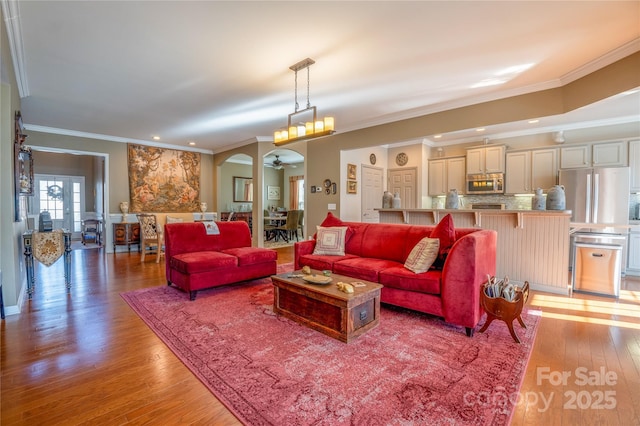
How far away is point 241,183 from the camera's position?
977 centimetres

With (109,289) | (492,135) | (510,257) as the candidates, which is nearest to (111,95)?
(109,289)

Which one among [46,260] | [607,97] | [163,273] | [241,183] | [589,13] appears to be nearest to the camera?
[589,13]

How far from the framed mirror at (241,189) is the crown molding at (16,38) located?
5957 millimetres

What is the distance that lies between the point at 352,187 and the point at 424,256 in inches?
144

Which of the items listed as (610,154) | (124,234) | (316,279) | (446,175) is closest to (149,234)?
(124,234)

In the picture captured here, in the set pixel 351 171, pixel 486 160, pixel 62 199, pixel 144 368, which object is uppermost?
pixel 486 160

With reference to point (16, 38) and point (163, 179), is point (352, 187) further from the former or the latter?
point (16, 38)

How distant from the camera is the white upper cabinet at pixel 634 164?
4637 millimetres

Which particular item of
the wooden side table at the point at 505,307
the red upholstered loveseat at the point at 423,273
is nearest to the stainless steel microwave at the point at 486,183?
the red upholstered loveseat at the point at 423,273

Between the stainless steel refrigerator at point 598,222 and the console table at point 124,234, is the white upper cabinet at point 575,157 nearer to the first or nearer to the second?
the stainless steel refrigerator at point 598,222

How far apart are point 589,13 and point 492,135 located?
4.00 metres

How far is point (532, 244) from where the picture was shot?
12.7 ft

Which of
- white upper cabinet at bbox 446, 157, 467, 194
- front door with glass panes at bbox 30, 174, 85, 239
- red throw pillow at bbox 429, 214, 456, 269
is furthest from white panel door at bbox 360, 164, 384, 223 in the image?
front door with glass panes at bbox 30, 174, 85, 239

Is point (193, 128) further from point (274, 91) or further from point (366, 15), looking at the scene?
point (366, 15)
